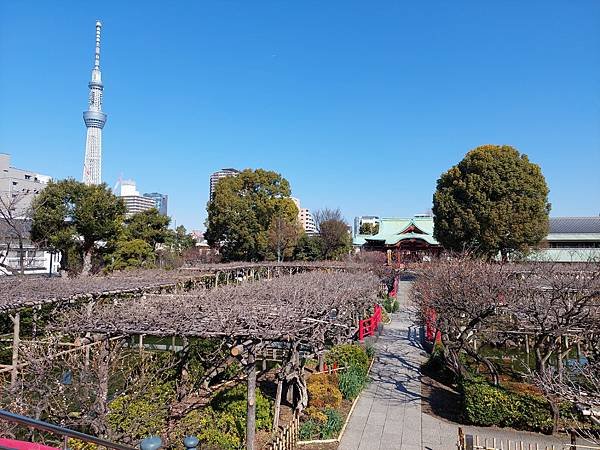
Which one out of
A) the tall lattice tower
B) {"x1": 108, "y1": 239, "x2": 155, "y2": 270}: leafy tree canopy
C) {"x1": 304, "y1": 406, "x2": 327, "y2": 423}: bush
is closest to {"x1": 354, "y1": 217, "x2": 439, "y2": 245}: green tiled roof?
{"x1": 108, "y1": 239, "x2": 155, "y2": 270}: leafy tree canopy

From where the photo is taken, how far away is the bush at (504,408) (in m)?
9.07

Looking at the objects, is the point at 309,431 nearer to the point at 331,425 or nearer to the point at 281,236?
the point at 331,425

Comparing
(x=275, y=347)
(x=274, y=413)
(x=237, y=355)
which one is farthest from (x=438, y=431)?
(x=275, y=347)

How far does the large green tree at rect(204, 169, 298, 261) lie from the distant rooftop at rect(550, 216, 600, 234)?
26.7m

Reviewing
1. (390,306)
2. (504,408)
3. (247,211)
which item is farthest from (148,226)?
(504,408)

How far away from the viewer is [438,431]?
9.16m

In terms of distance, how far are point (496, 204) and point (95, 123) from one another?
331 ft

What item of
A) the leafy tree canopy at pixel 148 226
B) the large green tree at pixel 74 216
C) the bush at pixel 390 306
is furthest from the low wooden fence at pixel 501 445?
the leafy tree canopy at pixel 148 226

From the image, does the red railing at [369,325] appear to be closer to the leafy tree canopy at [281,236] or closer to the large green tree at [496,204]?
the large green tree at [496,204]

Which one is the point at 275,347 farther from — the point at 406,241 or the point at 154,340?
the point at 406,241

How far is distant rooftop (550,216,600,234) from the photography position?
43.4 meters

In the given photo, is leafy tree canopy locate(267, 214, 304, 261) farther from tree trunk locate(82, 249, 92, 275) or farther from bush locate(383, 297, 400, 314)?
tree trunk locate(82, 249, 92, 275)

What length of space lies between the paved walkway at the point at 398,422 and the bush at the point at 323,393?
535mm

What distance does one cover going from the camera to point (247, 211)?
3894cm
